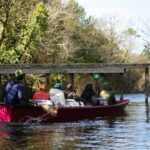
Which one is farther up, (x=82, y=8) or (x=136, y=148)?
(x=82, y=8)

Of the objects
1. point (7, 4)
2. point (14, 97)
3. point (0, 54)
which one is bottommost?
point (14, 97)

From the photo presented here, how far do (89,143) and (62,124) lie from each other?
6253 mm

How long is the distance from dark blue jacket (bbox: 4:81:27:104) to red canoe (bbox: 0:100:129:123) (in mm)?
275

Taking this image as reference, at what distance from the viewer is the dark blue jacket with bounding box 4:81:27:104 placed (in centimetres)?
2089

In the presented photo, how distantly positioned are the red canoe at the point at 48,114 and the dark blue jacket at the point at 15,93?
27 cm

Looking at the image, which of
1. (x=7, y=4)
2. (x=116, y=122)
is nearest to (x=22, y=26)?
(x=7, y=4)

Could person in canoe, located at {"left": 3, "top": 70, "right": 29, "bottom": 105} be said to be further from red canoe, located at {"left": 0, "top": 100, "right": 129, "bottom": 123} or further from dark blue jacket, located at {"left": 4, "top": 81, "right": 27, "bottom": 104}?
red canoe, located at {"left": 0, "top": 100, "right": 129, "bottom": 123}

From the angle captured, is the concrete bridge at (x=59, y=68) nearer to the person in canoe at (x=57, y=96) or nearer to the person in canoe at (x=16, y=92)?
the person in canoe at (x=57, y=96)

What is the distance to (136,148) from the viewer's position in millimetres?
15375

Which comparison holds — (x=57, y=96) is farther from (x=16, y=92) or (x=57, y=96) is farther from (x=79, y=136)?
(x=79, y=136)

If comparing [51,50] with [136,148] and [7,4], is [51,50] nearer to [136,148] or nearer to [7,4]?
[7,4]

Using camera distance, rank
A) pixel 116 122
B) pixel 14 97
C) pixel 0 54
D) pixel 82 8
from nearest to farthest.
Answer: pixel 14 97 < pixel 116 122 < pixel 0 54 < pixel 82 8

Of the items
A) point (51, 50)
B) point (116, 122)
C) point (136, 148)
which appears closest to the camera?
point (136, 148)

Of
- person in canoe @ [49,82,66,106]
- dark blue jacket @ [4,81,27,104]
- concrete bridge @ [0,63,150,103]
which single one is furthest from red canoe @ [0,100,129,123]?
concrete bridge @ [0,63,150,103]
